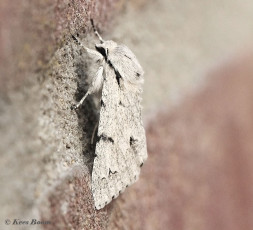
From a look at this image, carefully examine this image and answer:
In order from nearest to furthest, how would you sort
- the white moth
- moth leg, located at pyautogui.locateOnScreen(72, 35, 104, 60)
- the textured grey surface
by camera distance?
the textured grey surface, moth leg, located at pyautogui.locateOnScreen(72, 35, 104, 60), the white moth

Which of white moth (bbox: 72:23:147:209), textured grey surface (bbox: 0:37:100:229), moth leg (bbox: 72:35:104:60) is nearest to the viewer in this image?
textured grey surface (bbox: 0:37:100:229)

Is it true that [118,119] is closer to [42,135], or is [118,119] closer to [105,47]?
[105,47]

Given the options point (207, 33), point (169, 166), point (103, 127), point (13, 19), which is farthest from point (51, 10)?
point (207, 33)

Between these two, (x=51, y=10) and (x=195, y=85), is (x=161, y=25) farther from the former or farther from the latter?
(x=51, y=10)

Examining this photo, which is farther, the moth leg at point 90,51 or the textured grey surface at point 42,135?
the moth leg at point 90,51

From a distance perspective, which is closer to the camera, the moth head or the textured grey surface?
the textured grey surface

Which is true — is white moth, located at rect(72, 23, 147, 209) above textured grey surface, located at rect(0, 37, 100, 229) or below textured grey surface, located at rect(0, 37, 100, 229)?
above

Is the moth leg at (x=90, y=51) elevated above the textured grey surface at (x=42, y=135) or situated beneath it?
elevated above

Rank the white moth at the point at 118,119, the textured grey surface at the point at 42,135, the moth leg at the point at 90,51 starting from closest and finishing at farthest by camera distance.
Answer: the textured grey surface at the point at 42,135 < the moth leg at the point at 90,51 < the white moth at the point at 118,119
